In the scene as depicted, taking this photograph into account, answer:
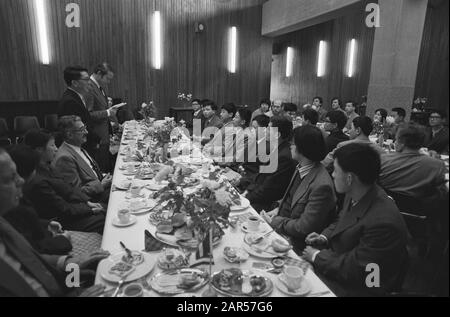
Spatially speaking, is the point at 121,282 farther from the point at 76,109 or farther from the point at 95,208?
the point at 76,109

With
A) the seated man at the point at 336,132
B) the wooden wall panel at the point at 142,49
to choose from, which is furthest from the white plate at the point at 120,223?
the wooden wall panel at the point at 142,49

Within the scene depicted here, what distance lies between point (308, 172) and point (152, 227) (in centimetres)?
121

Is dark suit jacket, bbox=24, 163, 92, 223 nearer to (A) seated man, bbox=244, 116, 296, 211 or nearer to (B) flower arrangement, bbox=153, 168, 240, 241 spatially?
(B) flower arrangement, bbox=153, 168, 240, 241

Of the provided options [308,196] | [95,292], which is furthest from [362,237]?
[95,292]

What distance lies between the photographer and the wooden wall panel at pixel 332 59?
10406mm

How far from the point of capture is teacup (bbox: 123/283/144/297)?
1.47m

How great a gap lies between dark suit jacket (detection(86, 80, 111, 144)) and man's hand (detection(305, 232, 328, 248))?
152 inches

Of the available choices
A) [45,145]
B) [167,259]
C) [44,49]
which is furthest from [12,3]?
[167,259]

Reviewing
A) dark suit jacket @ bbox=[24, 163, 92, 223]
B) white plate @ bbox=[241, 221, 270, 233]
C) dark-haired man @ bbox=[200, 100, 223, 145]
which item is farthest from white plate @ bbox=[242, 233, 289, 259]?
dark-haired man @ bbox=[200, 100, 223, 145]

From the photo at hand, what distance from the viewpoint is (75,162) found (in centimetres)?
323

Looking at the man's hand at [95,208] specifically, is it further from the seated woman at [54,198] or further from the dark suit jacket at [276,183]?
the dark suit jacket at [276,183]

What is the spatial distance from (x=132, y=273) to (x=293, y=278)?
0.76 metres

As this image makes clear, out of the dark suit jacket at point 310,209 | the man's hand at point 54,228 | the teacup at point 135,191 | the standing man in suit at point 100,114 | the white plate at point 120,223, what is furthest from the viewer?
the standing man in suit at point 100,114

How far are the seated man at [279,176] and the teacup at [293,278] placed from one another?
1.63 meters
